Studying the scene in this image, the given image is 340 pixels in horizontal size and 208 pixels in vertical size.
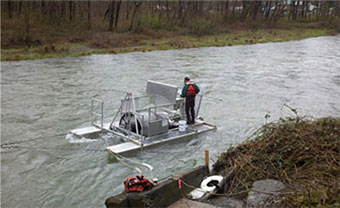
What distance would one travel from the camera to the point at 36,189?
31.9 feet

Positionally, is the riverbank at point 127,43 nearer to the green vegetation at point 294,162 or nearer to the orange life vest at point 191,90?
the orange life vest at point 191,90

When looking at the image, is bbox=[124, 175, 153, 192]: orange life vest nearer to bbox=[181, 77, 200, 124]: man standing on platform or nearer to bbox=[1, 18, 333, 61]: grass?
bbox=[181, 77, 200, 124]: man standing on platform

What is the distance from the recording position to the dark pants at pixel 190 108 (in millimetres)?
13102

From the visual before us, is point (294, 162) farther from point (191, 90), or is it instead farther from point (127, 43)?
point (127, 43)

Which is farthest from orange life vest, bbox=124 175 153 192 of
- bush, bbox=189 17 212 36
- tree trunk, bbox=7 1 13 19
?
bush, bbox=189 17 212 36

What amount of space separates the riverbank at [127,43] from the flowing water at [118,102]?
207cm

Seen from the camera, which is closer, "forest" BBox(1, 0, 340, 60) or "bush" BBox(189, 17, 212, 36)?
"forest" BBox(1, 0, 340, 60)

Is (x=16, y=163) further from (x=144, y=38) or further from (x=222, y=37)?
(x=222, y=37)

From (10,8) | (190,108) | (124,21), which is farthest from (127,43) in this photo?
(190,108)

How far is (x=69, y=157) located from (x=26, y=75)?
1418 cm

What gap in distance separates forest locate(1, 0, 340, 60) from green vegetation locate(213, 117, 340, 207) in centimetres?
2996

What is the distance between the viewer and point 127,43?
127ft

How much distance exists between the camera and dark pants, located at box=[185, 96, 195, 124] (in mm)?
13102

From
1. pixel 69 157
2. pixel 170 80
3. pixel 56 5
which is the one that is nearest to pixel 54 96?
pixel 170 80
